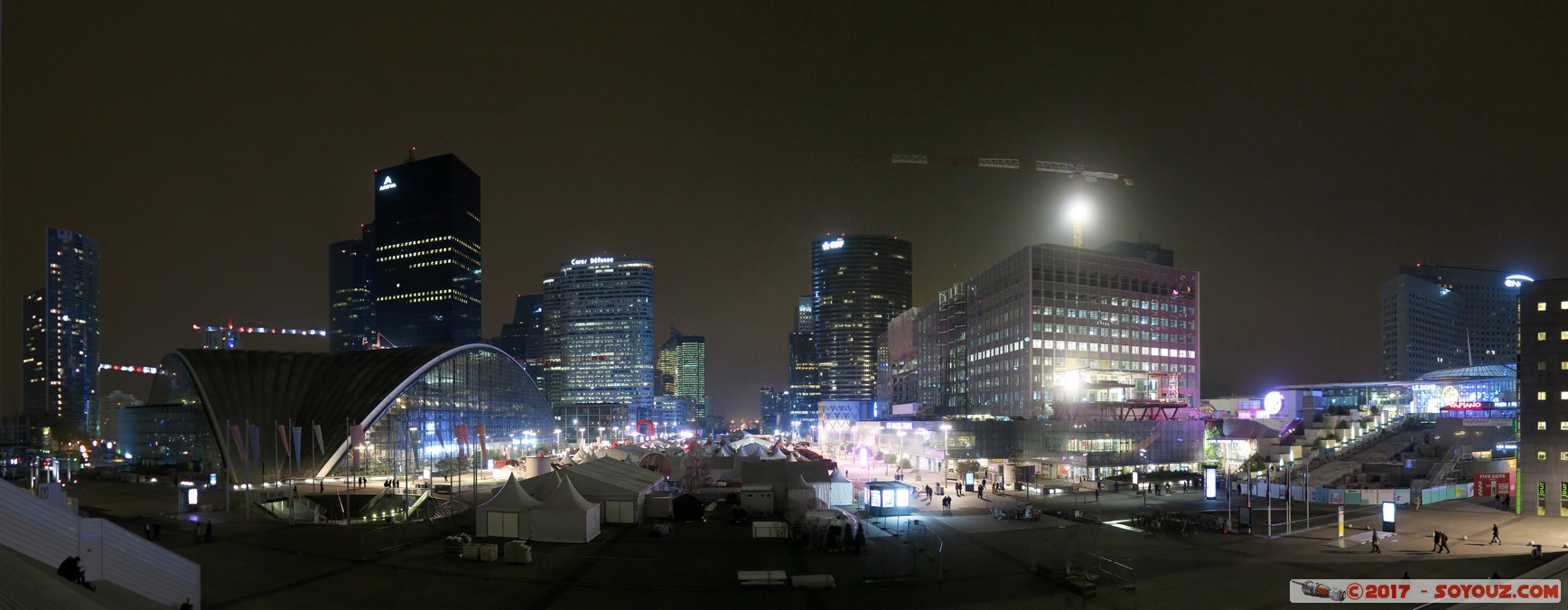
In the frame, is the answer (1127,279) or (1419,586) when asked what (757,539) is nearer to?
(1419,586)

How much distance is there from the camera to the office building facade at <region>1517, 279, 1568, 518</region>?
170 feet

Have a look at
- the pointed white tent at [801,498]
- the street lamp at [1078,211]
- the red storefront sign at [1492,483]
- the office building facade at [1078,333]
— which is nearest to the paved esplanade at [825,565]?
the pointed white tent at [801,498]

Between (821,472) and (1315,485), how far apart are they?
134ft

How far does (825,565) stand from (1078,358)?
98.8 m

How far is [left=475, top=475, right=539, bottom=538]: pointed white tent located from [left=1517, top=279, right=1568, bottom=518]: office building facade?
6000cm

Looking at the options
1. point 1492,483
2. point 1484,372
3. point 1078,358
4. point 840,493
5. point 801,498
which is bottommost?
point 1492,483

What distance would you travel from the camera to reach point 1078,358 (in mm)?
122062

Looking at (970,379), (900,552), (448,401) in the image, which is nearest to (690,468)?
(448,401)

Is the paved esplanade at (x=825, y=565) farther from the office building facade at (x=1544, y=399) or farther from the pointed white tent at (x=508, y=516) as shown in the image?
the office building facade at (x=1544, y=399)

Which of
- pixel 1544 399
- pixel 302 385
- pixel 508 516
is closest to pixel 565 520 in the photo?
pixel 508 516

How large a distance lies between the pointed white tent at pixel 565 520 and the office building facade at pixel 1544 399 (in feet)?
188

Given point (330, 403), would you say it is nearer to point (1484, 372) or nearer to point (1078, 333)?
point (1078, 333)

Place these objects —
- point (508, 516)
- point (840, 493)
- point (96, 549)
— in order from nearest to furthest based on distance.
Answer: point (96, 549)
point (508, 516)
point (840, 493)

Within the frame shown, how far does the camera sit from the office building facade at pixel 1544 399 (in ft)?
170
